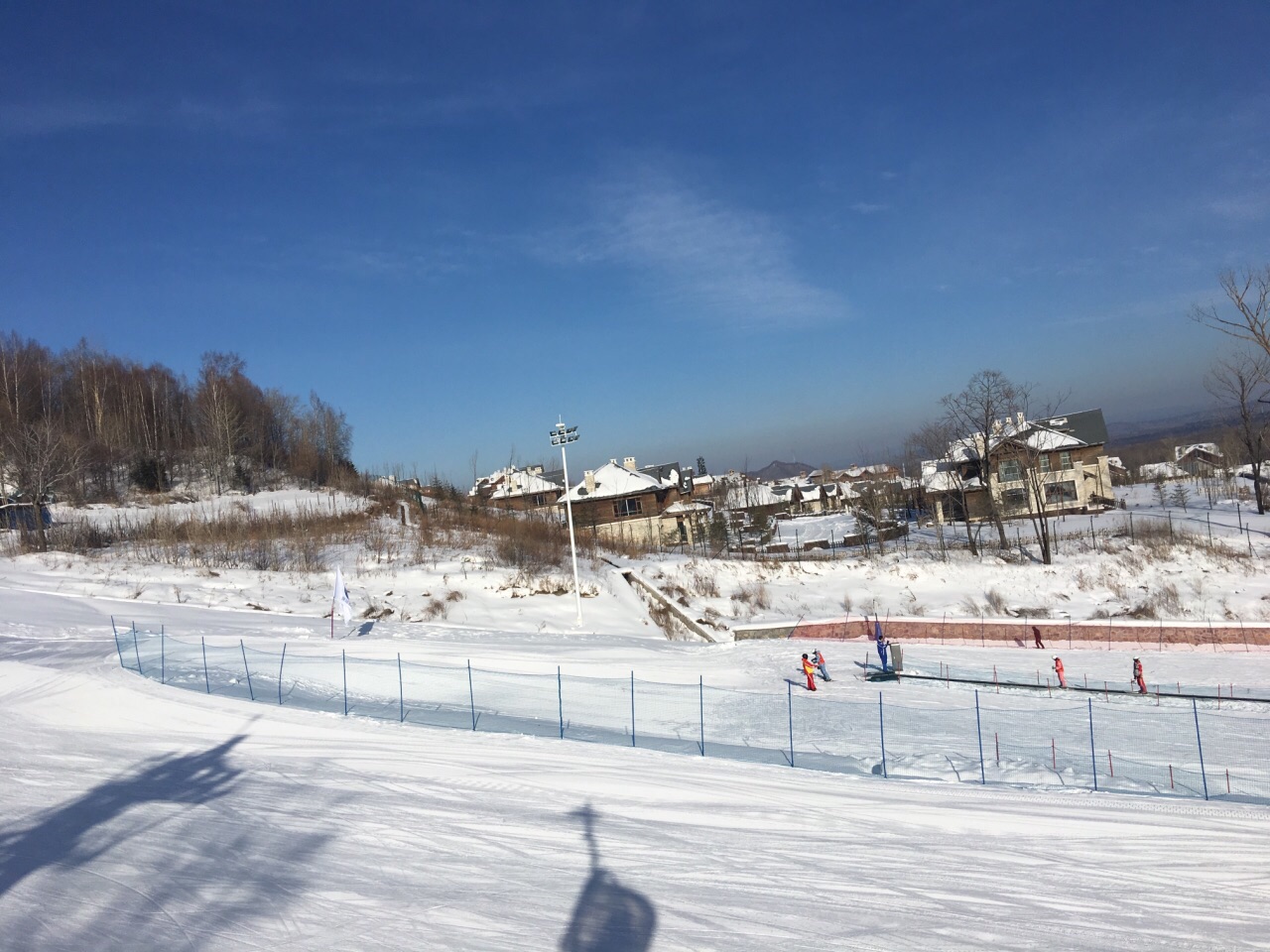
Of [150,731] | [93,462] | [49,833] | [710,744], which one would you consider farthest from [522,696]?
[93,462]

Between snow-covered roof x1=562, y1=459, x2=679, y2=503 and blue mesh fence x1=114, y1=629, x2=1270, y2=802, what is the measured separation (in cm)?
3668

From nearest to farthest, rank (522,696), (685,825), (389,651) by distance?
(685,825), (522,696), (389,651)

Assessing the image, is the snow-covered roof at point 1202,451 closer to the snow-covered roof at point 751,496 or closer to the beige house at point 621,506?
the snow-covered roof at point 751,496

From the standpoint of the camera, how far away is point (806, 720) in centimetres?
2053

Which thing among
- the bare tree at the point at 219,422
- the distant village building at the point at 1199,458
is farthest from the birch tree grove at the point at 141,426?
the distant village building at the point at 1199,458

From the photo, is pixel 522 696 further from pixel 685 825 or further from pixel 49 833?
pixel 49 833

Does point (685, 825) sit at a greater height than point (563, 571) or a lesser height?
lesser

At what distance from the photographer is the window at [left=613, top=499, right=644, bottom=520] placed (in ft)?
196

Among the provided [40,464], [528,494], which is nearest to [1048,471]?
[528,494]

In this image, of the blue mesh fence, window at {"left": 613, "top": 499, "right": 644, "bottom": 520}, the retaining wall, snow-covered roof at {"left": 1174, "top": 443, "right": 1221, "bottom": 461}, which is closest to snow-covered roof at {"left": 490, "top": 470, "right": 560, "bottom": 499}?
window at {"left": 613, "top": 499, "right": 644, "bottom": 520}

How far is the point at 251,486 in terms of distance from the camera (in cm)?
6241

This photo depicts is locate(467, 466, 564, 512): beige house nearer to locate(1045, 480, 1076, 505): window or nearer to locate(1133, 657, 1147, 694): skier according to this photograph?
locate(1045, 480, 1076, 505): window

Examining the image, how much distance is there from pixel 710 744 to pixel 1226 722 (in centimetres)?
1253

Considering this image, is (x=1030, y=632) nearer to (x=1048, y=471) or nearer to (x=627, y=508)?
(x=1048, y=471)
